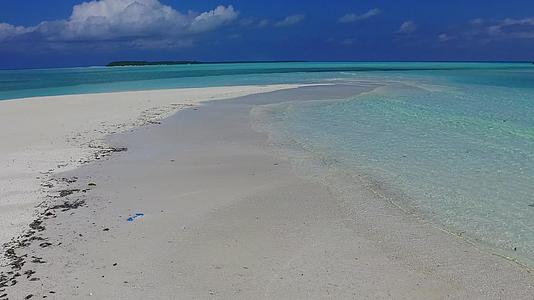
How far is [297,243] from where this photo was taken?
583 cm

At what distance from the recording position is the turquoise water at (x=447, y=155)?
6.66 metres

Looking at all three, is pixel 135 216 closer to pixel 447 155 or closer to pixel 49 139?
pixel 447 155

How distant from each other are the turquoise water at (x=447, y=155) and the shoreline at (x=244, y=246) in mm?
685

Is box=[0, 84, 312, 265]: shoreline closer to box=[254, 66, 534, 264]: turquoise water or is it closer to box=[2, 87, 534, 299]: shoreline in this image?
box=[2, 87, 534, 299]: shoreline

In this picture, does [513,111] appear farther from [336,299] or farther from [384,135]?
[336,299]

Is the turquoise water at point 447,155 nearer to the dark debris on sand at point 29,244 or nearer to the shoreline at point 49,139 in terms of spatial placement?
the dark debris on sand at point 29,244

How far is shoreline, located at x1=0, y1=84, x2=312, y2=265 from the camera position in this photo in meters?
7.45

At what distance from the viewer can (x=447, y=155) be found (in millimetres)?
10828

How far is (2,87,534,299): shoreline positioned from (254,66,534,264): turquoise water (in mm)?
685

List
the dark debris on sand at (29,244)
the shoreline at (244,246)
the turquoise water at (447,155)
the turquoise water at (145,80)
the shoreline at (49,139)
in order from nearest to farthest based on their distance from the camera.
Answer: the shoreline at (244,246) → the dark debris on sand at (29,244) → the turquoise water at (447,155) → the shoreline at (49,139) → the turquoise water at (145,80)

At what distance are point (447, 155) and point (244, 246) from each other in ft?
22.1

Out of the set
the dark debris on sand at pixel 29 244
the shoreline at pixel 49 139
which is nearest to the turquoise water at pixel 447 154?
the dark debris on sand at pixel 29 244

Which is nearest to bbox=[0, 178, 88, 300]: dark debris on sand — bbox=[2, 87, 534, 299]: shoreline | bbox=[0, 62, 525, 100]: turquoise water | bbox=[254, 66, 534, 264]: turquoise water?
bbox=[2, 87, 534, 299]: shoreline

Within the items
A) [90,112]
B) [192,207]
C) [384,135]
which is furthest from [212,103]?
[192,207]
